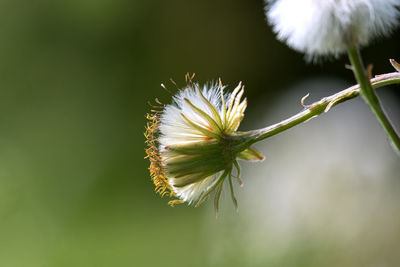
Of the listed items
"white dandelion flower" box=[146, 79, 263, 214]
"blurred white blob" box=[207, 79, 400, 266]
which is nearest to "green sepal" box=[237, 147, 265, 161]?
"white dandelion flower" box=[146, 79, 263, 214]

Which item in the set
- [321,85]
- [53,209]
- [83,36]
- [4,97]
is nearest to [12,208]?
[53,209]

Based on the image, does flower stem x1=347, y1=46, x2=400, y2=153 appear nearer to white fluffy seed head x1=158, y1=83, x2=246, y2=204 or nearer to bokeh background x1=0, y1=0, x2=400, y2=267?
white fluffy seed head x1=158, y1=83, x2=246, y2=204

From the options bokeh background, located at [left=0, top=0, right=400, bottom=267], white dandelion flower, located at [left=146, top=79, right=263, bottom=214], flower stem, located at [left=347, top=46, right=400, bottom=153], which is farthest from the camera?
bokeh background, located at [left=0, top=0, right=400, bottom=267]

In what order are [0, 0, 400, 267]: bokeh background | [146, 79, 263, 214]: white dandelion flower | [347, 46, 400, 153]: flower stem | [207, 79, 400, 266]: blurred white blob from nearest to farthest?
[347, 46, 400, 153]: flower stem
[146, 79, 263, 214]: white dandelion flower
[207, 79, 400, 266]: blurred white blob
[0, 0, 400, 267]: bokeh background

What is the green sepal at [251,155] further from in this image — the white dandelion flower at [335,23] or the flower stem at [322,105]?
the white dandelion flower at [335,23]

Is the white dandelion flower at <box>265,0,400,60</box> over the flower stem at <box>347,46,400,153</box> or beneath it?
over

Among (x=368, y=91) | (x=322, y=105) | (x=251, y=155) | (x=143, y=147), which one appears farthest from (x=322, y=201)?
(x=143, y=147)

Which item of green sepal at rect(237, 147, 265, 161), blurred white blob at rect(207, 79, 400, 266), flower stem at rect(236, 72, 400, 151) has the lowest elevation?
blurred white blob at rect(207, 79, 400, 266)

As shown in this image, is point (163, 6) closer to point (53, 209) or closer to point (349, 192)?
point (53, 209)
